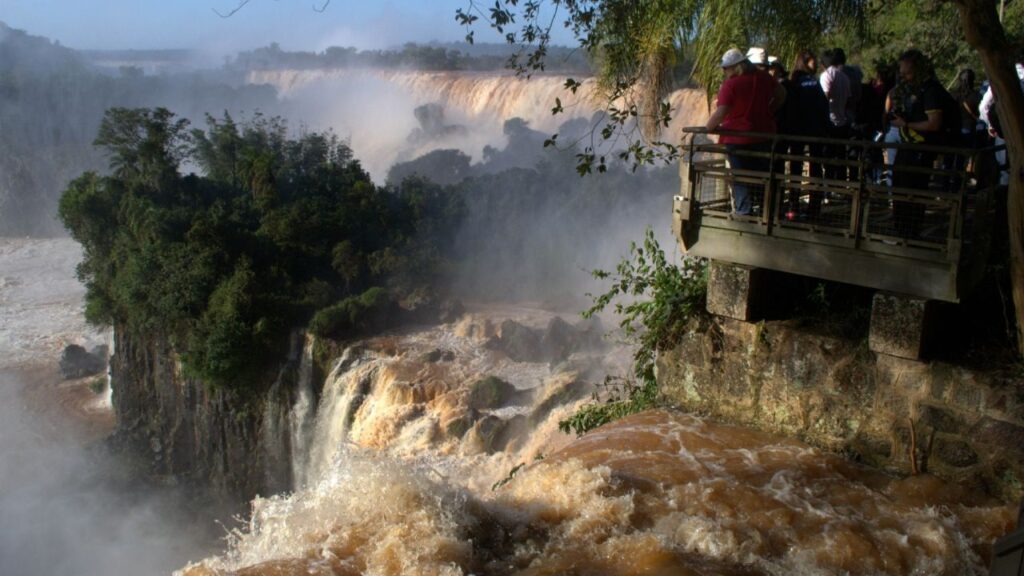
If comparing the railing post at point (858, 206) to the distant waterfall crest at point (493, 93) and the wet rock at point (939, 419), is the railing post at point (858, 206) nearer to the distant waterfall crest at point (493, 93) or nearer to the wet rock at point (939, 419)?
the wet rock at point (939, 419)

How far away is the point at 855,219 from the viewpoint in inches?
227

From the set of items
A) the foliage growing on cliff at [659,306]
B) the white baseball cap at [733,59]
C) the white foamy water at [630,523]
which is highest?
the white baseball cap at [733,59]

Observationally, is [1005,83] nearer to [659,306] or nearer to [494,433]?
[659,306]

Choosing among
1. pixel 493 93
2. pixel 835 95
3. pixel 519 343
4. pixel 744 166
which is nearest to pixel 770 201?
pixel 744 166

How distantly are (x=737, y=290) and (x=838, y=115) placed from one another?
1.94m

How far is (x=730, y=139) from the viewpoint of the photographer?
262 inches

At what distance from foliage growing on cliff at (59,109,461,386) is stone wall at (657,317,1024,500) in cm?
1204

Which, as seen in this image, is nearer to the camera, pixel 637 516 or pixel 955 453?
pixel 637 516

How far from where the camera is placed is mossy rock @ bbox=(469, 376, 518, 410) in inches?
583

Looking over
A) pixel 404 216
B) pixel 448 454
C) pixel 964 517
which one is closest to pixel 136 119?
pixel 404 216

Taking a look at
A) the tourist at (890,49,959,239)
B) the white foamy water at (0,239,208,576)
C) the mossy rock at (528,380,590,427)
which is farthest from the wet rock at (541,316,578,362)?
the tourist at (890,49,959,239)

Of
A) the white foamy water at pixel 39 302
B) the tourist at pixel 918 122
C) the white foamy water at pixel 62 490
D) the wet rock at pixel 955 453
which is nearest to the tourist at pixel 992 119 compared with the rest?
the tourist at pixel 918 122

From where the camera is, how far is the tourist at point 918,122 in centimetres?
594

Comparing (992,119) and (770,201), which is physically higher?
(992,119)
